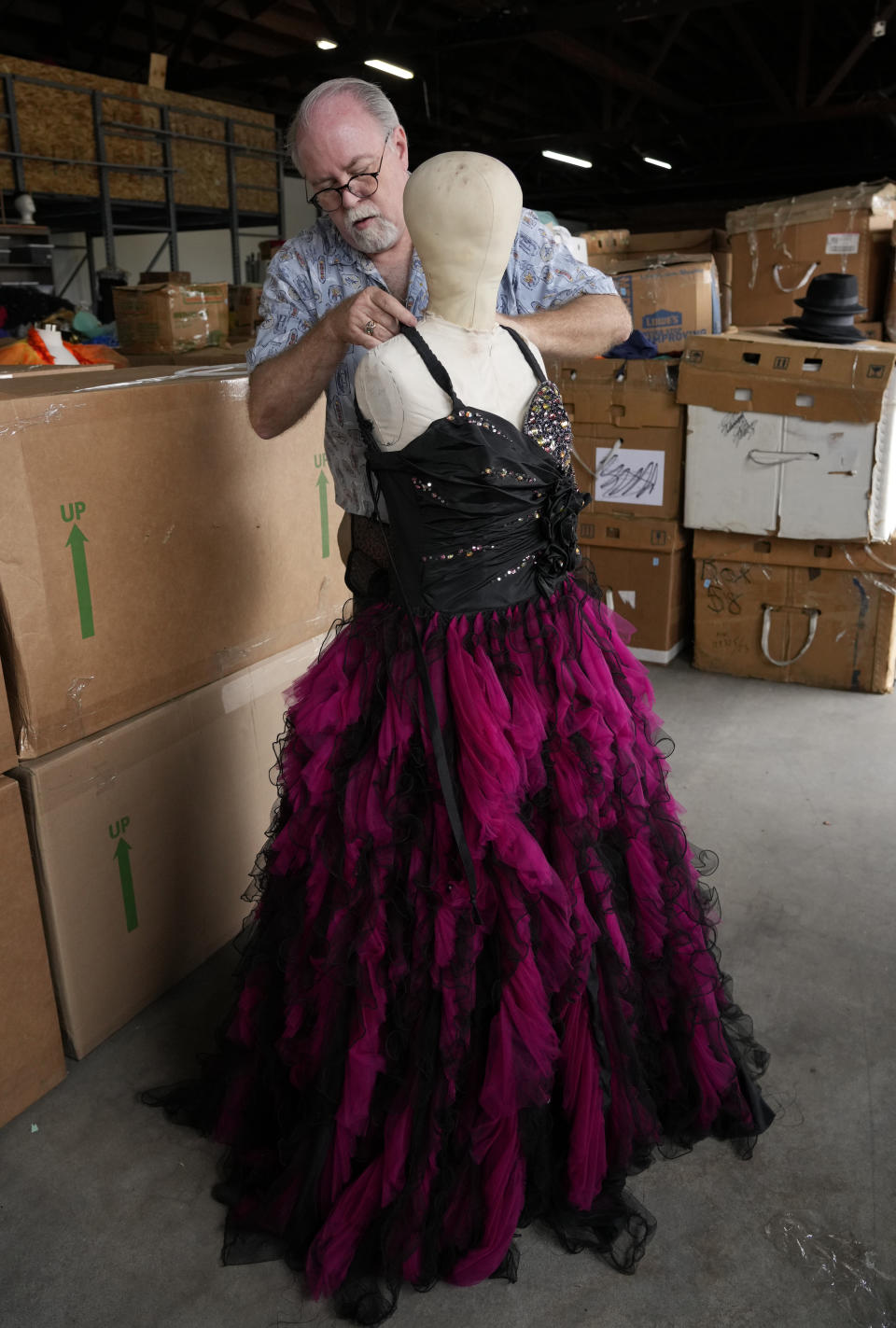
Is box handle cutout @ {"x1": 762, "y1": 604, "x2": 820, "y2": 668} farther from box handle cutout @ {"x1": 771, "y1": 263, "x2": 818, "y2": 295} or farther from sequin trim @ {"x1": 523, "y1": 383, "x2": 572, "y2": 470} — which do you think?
sequin trim @ {"x1": 523, "y1": 383, "x2": 572, "y2": 470}

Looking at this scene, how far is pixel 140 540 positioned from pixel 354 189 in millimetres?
665

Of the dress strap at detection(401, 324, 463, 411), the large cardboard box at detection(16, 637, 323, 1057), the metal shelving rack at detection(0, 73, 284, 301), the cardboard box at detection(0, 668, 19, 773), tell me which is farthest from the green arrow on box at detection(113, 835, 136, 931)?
the metal shelving rack at detection(0, 73, 284, 301)

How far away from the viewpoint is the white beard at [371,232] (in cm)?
146

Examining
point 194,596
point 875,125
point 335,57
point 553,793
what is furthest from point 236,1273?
point 875,125

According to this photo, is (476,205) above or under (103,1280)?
above

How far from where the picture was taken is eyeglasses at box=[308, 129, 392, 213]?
1445mm

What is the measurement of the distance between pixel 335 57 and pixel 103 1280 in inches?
303

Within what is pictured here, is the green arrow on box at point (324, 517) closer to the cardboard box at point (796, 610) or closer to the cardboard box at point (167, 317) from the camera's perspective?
the cardboard box at point (167, 317)

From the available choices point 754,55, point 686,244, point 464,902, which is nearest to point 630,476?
point 686,244

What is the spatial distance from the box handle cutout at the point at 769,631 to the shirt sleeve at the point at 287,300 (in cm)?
230

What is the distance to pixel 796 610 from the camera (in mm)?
3340

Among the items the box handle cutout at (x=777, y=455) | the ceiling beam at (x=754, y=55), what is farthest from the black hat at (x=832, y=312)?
the ceiling beam at (x=754, y=55)

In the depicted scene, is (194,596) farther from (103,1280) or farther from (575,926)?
(103,1280)

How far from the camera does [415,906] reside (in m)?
1.24
